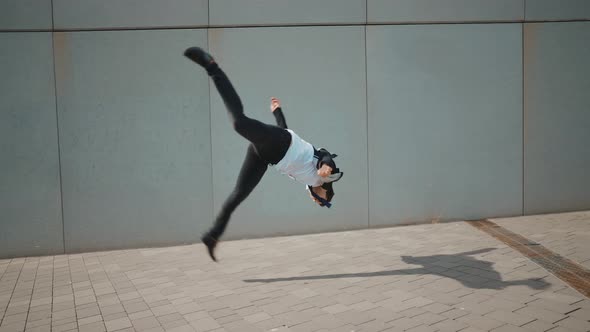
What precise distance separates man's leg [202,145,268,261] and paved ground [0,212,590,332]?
56 centimetres

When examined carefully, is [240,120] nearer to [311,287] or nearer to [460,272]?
[311,287]

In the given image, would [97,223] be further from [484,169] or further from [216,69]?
[484,169]

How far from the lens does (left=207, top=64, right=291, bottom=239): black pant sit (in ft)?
14.3

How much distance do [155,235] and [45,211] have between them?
5.09 ft

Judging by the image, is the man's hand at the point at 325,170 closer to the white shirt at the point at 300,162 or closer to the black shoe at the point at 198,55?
the white shirt at the point at 300,162

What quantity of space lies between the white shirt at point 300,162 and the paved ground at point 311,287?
1.15 metres

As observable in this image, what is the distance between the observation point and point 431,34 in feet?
25.0

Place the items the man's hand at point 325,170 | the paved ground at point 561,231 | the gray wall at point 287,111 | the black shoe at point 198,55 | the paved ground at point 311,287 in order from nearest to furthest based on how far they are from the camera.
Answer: the paved ground at point 311,287 → the black shoe at point 198,55 → the man's hand at point 325,170 → the paved ground at point 561,231 → the gray wall at point 287,111

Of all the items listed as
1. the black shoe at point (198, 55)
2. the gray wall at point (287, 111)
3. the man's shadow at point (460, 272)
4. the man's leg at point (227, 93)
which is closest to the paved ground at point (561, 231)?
the gray wall at point (287, 111)

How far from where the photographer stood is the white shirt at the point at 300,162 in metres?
4.69

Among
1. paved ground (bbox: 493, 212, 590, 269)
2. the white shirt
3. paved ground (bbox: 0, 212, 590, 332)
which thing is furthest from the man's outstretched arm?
paved ground (bbox: 493, 212, 590, 269)

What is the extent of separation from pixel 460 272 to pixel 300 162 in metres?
2.18

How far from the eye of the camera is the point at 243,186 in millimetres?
5008

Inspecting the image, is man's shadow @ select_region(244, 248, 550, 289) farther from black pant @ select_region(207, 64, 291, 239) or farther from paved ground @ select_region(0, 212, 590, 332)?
black pant @ select_region(207, 64, 291, 239)
